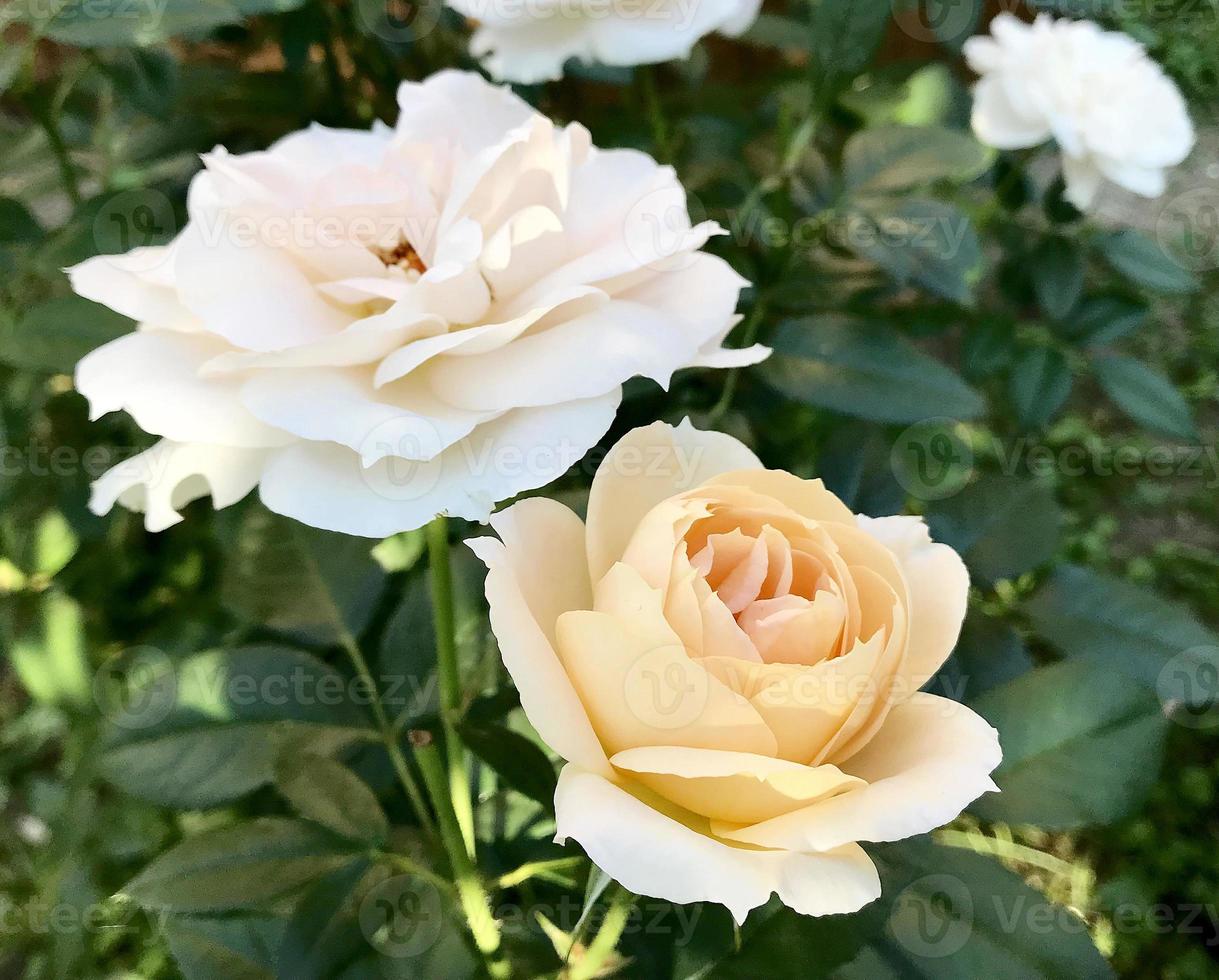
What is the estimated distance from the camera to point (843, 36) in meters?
0.59

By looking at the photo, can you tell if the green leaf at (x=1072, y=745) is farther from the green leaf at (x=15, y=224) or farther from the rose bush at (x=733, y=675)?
the green leaf at (x=15, y=224)

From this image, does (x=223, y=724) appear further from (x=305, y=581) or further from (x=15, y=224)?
(x=15, y=224)

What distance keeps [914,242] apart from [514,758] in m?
0.43

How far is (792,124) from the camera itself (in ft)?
2.31

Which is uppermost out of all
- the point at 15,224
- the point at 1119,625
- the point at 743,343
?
the point at 15,224

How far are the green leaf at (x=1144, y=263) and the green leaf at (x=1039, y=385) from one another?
10 centimetres

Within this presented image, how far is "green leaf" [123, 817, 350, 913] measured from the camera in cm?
38

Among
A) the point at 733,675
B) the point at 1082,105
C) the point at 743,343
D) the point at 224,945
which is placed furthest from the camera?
the point at 1082,105

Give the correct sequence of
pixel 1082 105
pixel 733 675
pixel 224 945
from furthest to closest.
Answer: pixel 1082 105 < pixel 224 945 < pixel 733 675

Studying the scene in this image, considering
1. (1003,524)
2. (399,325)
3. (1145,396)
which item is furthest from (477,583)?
(1145,396)

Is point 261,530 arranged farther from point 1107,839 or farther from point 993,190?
point 1107,839

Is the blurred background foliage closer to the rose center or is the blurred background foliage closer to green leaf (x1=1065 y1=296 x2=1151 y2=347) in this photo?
green leaf (x1=1065 y1=296 x2=1151 y2=347)

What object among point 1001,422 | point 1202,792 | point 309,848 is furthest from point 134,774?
point 1001,422

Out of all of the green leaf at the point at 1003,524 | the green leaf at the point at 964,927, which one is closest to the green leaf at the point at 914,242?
the green leaf at the point at 1003,524
